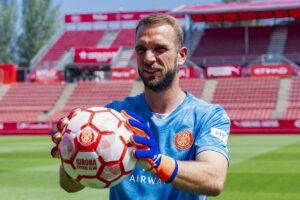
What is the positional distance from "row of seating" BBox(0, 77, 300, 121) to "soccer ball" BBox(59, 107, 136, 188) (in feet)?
96.7

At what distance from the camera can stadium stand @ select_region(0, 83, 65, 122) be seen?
3753cm

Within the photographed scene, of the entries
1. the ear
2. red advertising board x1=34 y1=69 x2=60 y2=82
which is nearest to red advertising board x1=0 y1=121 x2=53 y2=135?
red advertising board x1=34 y1=69 x2=60 y2=82

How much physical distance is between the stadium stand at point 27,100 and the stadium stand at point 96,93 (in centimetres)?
137

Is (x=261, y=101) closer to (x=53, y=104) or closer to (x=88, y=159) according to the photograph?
(x=53, y=104)

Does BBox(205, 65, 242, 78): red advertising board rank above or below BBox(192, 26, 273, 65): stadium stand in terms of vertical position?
below

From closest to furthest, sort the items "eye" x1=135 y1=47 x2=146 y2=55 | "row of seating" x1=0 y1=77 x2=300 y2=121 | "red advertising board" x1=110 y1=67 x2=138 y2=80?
1. "eye" x1=135 y1=47 x2=146 y2=55
2. "row of seating" x1=0 y1=77 x2=300 y2=121
3. "red advertising board" x1=110 y1=67 x2=138 y2=80

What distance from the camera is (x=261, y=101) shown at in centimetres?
3447

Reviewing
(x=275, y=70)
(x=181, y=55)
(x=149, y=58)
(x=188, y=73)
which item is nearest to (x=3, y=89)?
(x=188, y=73)

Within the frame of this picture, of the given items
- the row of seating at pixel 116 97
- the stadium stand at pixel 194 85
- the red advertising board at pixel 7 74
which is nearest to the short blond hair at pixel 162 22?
the row of seating at pixel 116 97

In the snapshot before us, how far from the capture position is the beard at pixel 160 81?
129 inches

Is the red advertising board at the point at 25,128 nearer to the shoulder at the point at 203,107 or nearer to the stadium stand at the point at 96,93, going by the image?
the stadium stand at the point at 96,93

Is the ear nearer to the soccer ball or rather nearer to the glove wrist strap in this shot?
the soccer ball

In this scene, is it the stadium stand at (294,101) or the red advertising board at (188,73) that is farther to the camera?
the red advertising board at (188,73)

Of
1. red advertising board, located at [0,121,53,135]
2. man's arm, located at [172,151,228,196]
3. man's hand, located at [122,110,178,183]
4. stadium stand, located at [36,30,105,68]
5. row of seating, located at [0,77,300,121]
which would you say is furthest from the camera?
stadium stand, located at [36,30,105,68]
